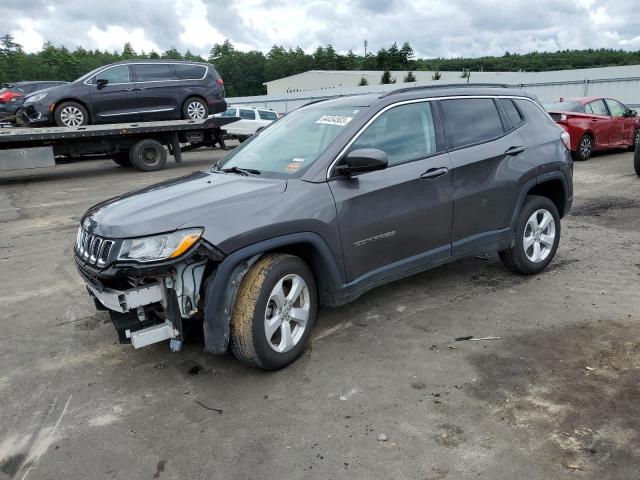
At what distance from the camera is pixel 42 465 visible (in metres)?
2.70

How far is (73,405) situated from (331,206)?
202 cm

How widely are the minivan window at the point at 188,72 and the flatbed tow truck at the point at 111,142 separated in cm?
107

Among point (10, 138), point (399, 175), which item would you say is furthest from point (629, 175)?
point (10, 138)

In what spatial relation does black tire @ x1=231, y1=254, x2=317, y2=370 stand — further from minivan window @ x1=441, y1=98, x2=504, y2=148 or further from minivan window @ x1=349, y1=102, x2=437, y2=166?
minivan window @ x1=441, y1=98, x2=504, y2=148

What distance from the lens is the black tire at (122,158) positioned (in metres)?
13.6

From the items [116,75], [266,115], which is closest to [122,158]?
[116,75]

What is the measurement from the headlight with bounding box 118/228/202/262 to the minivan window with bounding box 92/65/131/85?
1062 cm

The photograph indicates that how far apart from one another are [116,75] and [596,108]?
1174 cm

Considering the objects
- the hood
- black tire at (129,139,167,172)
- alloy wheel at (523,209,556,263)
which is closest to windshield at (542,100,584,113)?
alloy wheel at (523,209,556,263)

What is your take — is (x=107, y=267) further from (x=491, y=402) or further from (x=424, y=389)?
(x=491, y=402)

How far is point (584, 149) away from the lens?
1333cm

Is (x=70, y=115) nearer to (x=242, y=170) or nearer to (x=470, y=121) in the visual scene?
(x=242, y=170)

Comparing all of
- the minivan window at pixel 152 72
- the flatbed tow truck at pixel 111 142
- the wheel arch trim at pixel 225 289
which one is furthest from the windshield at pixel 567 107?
the wheel arch trim at pixel 225 289

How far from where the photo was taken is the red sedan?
13.0 meters
